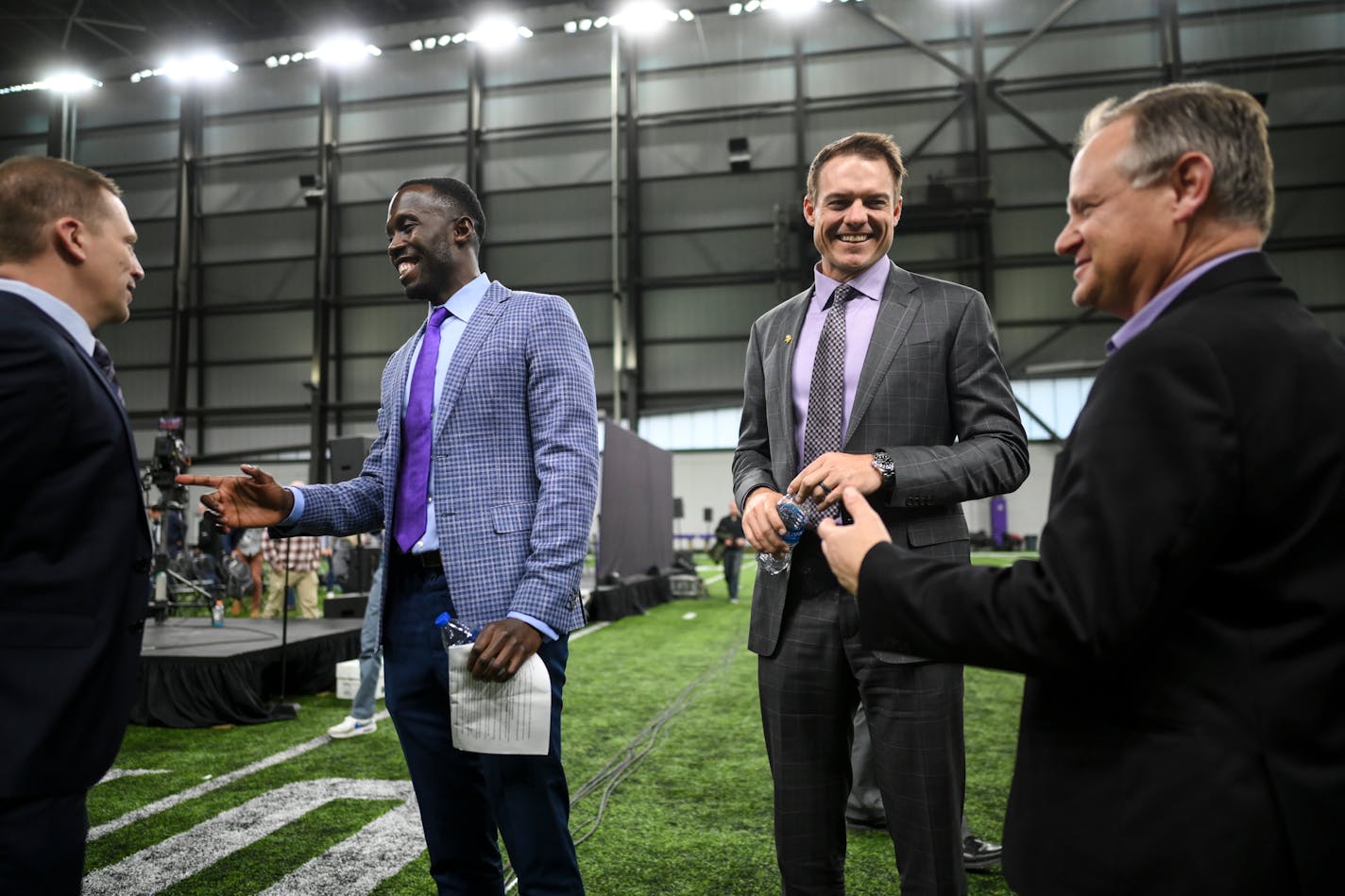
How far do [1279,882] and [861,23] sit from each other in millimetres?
21647

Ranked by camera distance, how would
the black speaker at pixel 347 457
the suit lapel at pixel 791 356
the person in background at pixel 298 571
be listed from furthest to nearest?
the person in background at pixel 298 571, the black speaker at pixel 347 457, the suit lapel at pixel 791 356

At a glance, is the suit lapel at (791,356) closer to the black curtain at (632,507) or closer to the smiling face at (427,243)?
the smiling face at (427,243)

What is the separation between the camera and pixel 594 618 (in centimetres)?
1062

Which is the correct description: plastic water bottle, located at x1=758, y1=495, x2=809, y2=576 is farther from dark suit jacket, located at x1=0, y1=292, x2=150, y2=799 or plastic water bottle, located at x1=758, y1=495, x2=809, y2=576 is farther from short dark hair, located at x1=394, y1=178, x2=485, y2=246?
dark suit jacket, located at x1=0, y1=292, x2=150, y2=799

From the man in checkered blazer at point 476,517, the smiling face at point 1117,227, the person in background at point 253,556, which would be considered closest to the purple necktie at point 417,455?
the man in checkered blazer at point 476,517

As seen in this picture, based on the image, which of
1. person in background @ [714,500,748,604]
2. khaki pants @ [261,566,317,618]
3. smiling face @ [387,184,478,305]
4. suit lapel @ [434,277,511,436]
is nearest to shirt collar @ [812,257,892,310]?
suit lapel @ [434,277,511,436]

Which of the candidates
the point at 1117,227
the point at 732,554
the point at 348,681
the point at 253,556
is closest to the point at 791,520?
the point at 1117,227

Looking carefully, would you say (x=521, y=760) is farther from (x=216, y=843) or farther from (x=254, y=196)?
(x=254, y=196)

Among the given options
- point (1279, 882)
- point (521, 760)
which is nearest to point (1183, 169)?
point (1279, 882)

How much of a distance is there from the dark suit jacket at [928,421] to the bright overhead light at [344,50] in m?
22.5

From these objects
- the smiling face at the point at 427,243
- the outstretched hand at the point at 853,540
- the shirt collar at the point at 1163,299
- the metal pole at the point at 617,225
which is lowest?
the outstretched hand at the point at 853,540

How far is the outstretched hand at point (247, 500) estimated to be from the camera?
6.08 feet

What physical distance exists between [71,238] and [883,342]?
4.71 feet

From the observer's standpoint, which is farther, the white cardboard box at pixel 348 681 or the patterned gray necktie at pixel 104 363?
the white cardboard box at pixel 348 681
